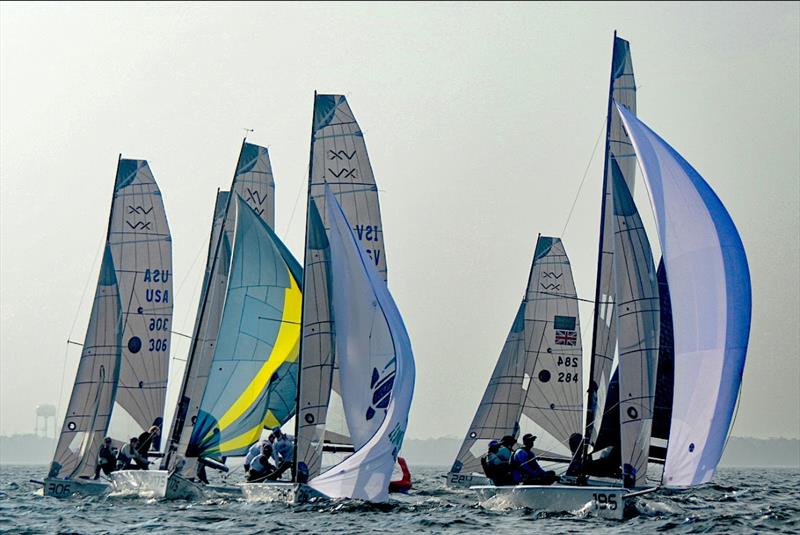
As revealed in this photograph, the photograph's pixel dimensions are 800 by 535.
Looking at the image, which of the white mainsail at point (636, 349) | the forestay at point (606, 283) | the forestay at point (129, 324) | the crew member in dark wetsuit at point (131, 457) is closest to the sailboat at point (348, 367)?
the forestay at point (606, 283)

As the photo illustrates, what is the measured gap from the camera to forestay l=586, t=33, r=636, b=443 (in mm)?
27266

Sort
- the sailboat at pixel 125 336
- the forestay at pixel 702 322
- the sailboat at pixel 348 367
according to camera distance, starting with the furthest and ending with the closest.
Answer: the sailboat at pixel 125 336 < the sailboat at pixel 348 367 < the forestay at pixel 702 322

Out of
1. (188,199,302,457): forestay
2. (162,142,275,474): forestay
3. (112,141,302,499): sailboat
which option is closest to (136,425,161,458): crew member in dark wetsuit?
(162,142,275,474): forestay

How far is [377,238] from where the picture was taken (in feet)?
109

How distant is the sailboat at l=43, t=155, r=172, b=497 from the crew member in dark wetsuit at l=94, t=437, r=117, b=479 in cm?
16

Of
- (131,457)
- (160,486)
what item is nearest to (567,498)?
(160,486)

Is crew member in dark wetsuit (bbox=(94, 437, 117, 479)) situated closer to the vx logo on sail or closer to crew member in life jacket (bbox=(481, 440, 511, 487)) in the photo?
the vx logo on sail

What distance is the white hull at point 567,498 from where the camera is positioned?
82.3 ft

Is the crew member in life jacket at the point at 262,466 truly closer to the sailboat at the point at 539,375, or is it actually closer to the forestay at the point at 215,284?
the forestay at the point at 215,284

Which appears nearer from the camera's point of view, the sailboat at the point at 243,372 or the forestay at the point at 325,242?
the forestay at the point at 325,242

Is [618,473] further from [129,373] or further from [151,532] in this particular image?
[129,373]

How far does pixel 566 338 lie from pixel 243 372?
38.0ft

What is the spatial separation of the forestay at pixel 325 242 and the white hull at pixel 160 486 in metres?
3.14

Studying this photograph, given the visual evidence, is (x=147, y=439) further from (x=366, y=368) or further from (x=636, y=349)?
(x=636, y=349)
